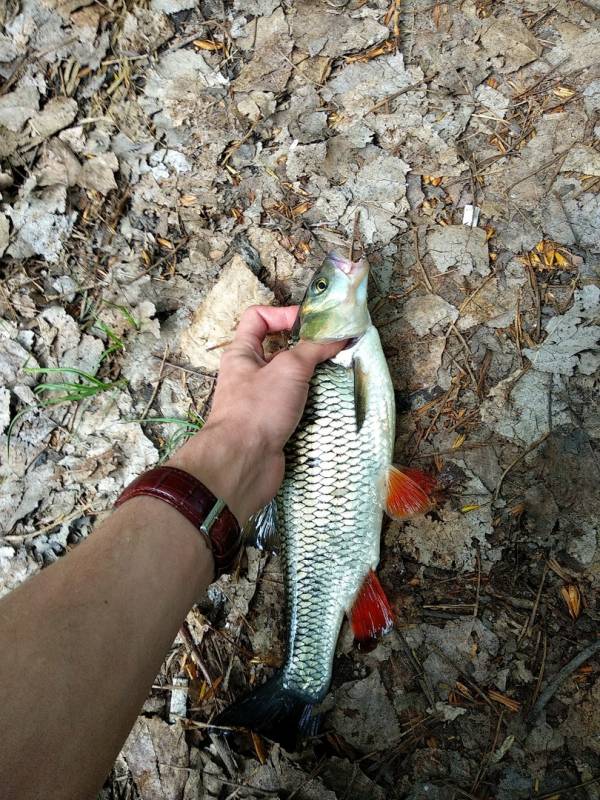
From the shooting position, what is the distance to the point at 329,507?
2.67 meters

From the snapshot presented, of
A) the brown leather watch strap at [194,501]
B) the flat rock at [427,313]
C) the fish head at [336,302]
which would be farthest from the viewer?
the flat rock at [427,313]

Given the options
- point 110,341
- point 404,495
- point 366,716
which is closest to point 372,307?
point 404,495

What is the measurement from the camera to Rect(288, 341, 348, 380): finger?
2.63 meters

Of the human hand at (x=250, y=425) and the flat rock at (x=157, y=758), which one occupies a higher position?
the human hand at (x=250, y=425)

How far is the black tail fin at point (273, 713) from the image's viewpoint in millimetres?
2658

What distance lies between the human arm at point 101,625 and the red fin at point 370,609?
70cm

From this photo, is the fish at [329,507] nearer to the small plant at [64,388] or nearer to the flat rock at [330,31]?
the small plant at [64,388]

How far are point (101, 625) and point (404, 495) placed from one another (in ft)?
4.87

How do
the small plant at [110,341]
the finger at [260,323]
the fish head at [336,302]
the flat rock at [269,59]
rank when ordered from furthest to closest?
the flat rock at [269,59] < the small plant at [110,341] < the finger at [260,323] < the fish head at [336,302]

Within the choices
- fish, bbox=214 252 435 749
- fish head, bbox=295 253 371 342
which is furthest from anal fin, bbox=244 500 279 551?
fish head, bbox=295 253 371 342

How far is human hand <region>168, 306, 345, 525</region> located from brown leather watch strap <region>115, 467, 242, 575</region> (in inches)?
4.3

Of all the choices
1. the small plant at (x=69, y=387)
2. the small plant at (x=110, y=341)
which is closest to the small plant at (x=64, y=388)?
the small plant at (x=69, y=387)

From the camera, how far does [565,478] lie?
9.03 feet

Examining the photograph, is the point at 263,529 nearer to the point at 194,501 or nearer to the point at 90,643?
the point at 194,501
